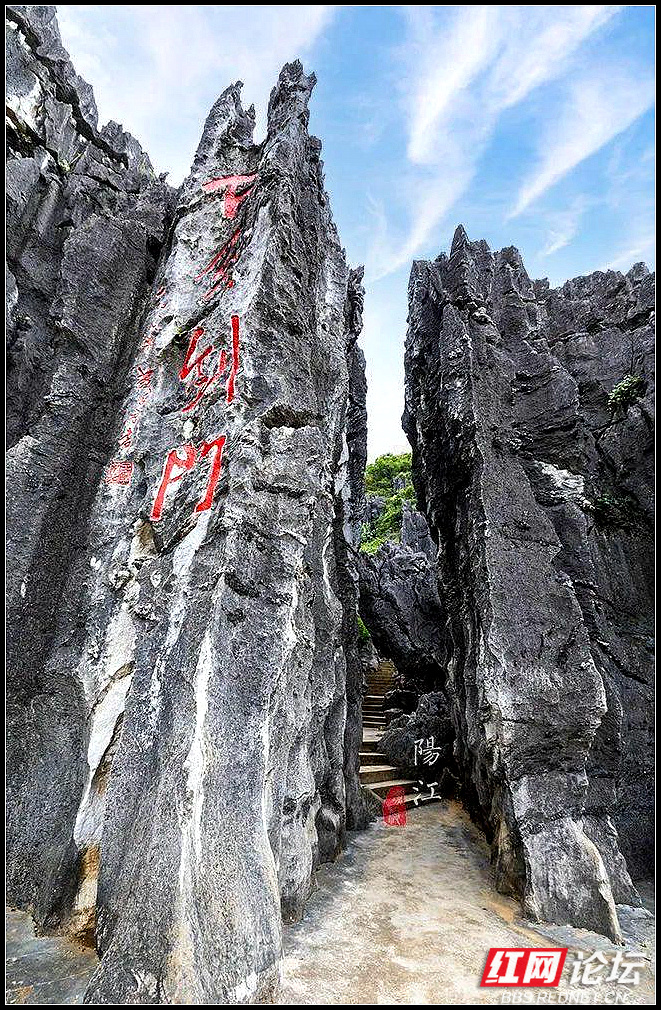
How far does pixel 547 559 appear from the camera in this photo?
757 cm

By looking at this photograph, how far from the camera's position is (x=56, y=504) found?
6773 mm

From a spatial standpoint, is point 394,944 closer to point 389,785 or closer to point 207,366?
point 389,785

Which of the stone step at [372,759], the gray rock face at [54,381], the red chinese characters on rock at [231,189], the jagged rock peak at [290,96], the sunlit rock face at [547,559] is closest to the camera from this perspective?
the gray rock face at [54,381]

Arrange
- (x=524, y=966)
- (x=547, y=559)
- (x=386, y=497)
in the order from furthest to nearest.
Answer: (x=386, y=497), (x=547, y=559), (x=524, y=966)

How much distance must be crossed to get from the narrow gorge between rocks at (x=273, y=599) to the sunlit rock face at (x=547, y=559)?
5cm

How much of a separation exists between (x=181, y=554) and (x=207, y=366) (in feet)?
8.96

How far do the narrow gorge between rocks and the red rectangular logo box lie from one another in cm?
17

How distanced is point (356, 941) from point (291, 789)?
61.6 inches

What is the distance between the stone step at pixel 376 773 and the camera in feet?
35.0

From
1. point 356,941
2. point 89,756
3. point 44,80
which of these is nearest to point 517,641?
point 356,941

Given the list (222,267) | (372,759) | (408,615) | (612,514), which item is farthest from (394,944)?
(408,615)

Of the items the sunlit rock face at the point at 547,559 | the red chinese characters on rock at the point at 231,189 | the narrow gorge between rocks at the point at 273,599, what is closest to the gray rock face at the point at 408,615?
the narrow gorge between rocks at the point at 273,599

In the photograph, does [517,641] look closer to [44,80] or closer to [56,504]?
[56,504]

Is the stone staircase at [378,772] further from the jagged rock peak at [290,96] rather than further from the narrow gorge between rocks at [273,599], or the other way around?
the jagged rock peak at [290,96]
